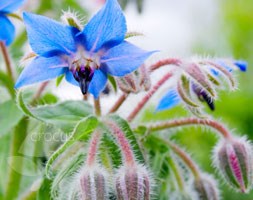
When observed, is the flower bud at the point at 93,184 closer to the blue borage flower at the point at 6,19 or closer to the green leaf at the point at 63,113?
the green leaf at the point at 63,113

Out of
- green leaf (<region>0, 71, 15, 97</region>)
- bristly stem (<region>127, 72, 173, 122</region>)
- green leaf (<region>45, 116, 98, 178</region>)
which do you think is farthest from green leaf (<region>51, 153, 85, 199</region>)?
green leaf (<region>0, 71, 15, 97</region>)

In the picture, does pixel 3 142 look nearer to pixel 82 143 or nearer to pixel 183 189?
pixel 82 143

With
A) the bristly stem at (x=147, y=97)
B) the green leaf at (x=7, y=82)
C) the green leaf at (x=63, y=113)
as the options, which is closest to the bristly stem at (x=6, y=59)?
the green leaf at (x=7, y=82)

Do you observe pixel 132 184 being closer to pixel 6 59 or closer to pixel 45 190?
pixel 45 190

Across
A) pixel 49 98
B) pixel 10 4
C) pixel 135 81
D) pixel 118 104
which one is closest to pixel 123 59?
pixel 135 81

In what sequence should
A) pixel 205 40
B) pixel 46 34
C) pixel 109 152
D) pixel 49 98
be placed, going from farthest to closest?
pixel 205 40 < pixel 49 98 < pixel 109 152 < pixel 46 34

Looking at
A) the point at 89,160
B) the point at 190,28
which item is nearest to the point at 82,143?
the point at 89,160

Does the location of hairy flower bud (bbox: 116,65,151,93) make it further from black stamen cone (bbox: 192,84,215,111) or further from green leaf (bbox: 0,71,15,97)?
green leaf (bbox: 0,71,15,97)
